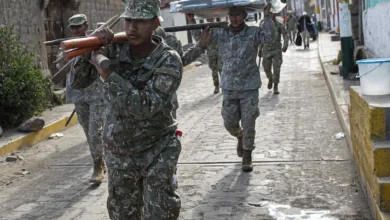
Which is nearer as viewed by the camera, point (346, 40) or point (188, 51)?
point (188, 51)

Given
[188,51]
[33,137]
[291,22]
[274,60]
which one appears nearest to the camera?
[188,51]

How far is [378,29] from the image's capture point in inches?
408

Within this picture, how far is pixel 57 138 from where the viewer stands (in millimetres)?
9641

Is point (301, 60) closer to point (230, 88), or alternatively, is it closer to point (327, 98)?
point (327, 98)

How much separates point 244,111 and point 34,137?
4.25m

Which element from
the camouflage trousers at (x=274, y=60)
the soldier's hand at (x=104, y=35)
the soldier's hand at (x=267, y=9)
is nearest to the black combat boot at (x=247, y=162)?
the soldier's hand at (x=267, y=9)

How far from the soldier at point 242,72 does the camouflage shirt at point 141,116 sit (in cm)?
292

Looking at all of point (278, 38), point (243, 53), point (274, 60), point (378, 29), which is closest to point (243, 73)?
point (243, 53)

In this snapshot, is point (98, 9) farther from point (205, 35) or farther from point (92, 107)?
point (205, 35)

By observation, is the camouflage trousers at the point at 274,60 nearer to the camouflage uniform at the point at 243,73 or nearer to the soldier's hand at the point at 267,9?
the soldier's hand at the point at 267,9

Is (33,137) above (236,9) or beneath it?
beneath

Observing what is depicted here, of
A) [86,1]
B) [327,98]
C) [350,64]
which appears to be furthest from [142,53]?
[86,1]

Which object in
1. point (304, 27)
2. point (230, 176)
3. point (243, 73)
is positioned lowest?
point (230, 176)

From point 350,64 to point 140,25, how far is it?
34.1ft
